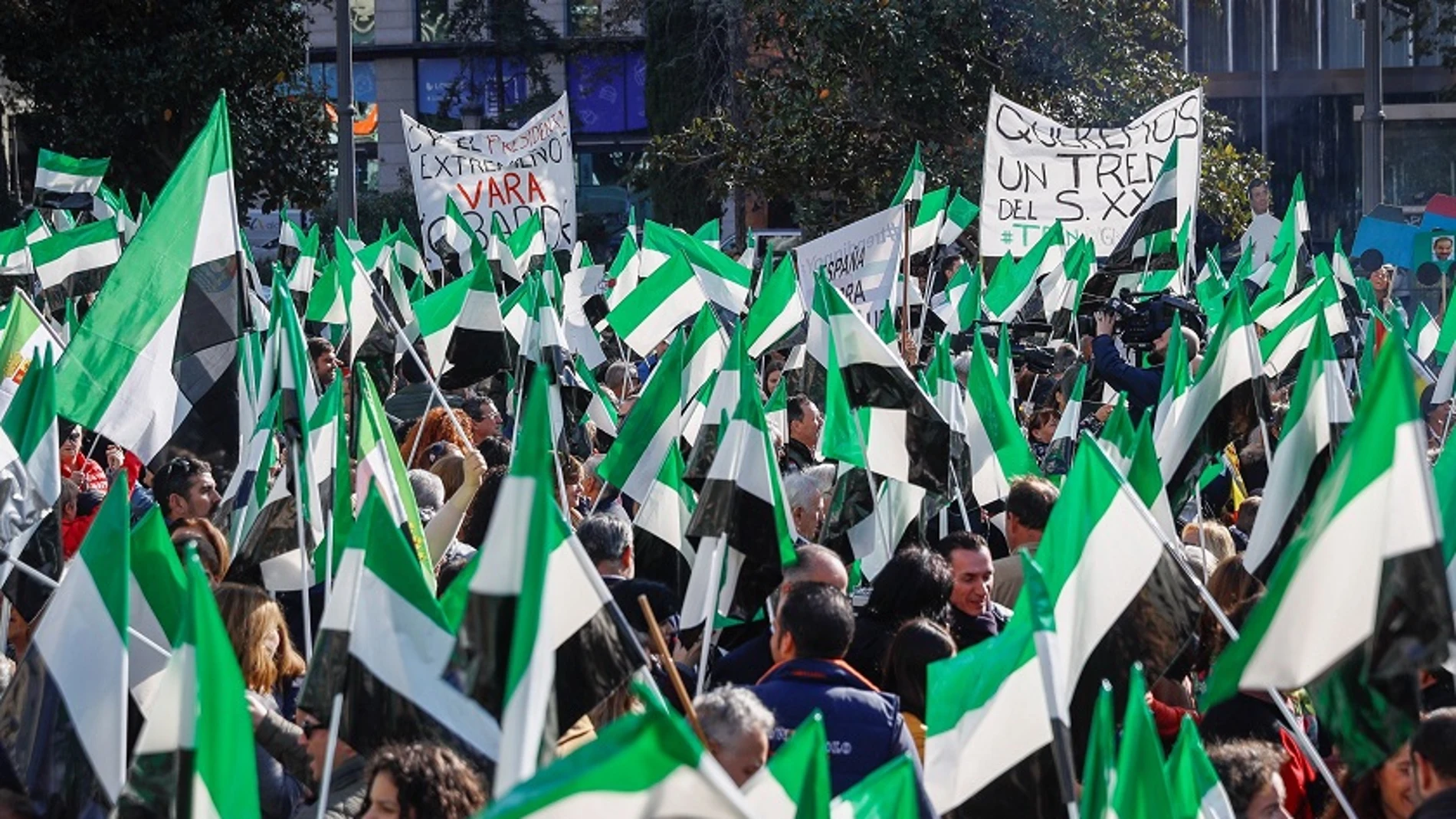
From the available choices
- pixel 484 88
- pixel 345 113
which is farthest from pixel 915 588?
pixel 484 88

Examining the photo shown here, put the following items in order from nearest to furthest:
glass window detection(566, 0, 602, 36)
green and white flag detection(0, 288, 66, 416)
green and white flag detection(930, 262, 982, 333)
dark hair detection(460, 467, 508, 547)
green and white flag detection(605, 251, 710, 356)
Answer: dark hair detection(460, 467, 508, 547) → green and white flag detection(0, 288, 66, 416) → green and white flag detection(605, 251, 710, 356) → green and white flag detection(930, 262, 982, 333) → glass window detection(566, 0, 602, 36)

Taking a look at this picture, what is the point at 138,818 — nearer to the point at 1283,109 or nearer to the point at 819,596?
the point at 819,596

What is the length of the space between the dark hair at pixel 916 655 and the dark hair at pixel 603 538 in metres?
1.20

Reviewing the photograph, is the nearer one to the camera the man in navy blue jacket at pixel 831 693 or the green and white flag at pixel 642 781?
the green and white flag at pixel 642 781

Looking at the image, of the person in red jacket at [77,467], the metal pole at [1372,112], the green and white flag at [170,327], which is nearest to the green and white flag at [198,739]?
the green and white flag at [170,327]

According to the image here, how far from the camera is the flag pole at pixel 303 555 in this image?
239 inches

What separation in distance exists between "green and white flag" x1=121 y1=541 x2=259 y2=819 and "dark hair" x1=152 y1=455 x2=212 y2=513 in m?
3.95

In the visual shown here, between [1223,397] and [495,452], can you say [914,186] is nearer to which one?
[495,452]

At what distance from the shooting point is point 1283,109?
3750 cm

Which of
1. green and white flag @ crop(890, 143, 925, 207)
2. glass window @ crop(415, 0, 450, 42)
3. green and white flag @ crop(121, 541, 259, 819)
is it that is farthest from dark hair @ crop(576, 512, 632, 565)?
glass window @ crop(415, 0, 450, 42)

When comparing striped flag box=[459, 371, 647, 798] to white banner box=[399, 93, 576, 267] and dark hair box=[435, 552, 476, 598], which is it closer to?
dark hair box=[435, 552, 476, 598]

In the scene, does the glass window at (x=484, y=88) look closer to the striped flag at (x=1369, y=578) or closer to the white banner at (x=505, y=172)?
the white banner at (x=505, y=172)

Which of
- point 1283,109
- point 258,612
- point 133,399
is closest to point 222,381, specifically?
point 133,399

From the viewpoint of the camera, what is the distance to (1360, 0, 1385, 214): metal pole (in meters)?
18.5
